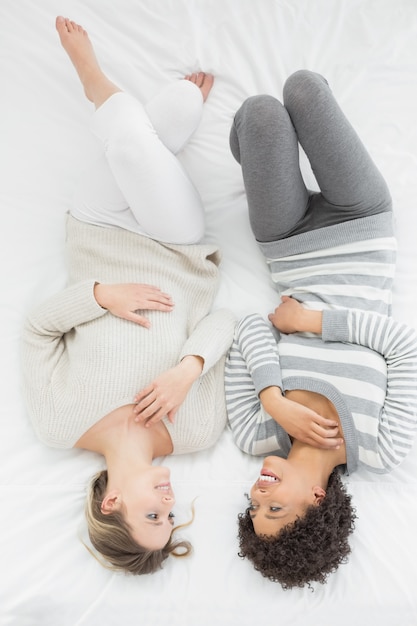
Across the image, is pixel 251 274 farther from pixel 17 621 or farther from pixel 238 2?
pixel 17 621

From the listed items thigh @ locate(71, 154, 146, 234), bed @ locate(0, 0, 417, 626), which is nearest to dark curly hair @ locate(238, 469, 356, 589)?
bed @ locate(0, 0, 417, 626)

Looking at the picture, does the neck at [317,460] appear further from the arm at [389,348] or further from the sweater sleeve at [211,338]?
the sweater sleeve at [211,338]

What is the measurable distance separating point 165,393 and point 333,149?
616mm

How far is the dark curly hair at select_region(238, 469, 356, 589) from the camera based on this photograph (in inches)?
39.4

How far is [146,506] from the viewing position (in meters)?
1.04

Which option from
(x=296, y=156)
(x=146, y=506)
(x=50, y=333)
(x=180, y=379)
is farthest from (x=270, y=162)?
(x=146, y=506)

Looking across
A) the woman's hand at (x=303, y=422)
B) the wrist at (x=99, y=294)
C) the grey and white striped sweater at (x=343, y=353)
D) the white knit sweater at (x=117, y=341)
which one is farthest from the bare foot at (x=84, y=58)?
the woman's hand at (x=303, y=422)

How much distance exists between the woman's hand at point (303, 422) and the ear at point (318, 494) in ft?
0.27

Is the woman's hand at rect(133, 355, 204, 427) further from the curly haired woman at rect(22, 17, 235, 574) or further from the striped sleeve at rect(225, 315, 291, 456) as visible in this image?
the striped sleeve at rect(225, 315, 291, 456)

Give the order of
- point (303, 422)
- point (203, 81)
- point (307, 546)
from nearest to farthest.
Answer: point (307, 546), point (303, 422), point (203, 81)

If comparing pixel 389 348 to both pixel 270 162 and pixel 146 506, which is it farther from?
pixel 146 506

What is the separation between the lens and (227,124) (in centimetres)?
141

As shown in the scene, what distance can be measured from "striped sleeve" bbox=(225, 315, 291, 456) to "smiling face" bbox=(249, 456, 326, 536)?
0.33 feet

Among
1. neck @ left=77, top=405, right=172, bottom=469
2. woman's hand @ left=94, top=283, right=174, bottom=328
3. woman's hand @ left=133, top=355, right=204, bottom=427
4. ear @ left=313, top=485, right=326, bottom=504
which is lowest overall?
ear @ left=313, top=485, right=326, bottom=504
